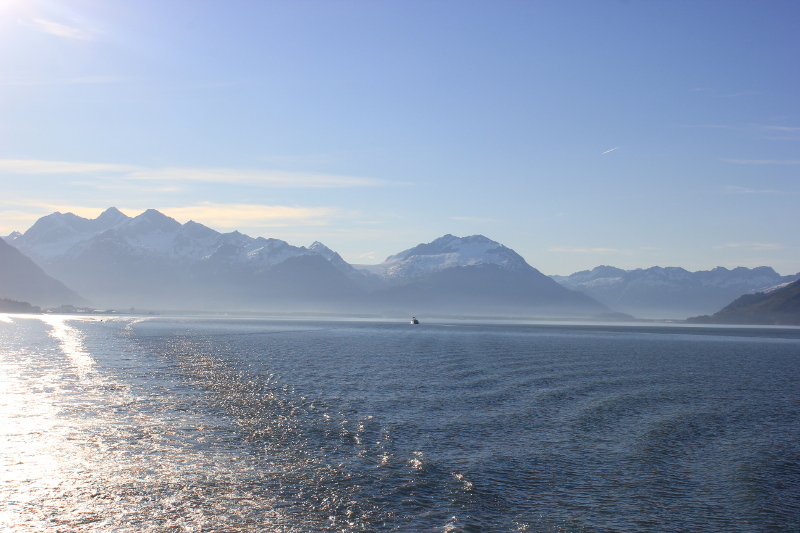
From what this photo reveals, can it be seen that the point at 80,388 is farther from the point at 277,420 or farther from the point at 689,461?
the point at 689,461

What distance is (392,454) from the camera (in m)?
37.2

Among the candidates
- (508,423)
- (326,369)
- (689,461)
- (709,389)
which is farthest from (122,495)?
(709,389)

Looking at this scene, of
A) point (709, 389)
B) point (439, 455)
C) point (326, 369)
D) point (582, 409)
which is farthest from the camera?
point (326, 369)

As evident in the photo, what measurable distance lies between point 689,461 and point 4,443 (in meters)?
41.8

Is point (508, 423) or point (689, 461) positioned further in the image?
point (508, 423)

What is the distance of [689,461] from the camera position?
123 feet

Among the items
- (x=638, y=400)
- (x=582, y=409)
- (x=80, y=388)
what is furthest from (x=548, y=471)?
(x=80, y=388)

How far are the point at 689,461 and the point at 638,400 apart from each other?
79.1 ft

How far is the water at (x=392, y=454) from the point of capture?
27516 millimetres

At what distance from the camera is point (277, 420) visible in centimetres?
4756

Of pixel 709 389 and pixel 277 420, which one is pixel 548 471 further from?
pixel 709 389

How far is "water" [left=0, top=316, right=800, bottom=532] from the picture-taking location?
2752 cm

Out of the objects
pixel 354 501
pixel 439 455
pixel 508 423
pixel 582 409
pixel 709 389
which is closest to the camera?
pixel 354 501

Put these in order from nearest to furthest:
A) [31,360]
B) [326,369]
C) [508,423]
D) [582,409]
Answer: [508,423]
[582,409]
[326,369]
[31,360]
